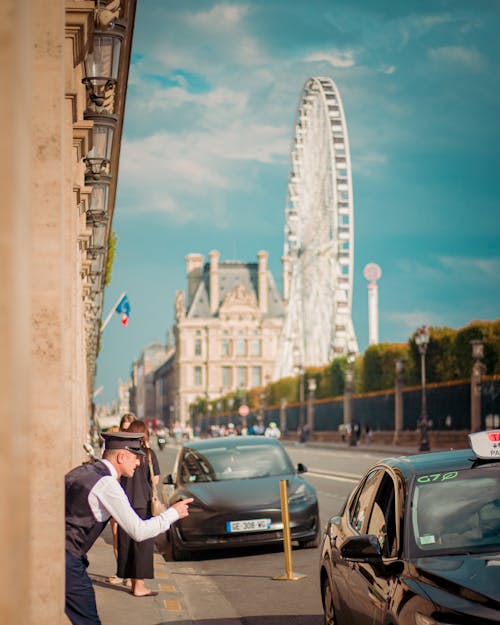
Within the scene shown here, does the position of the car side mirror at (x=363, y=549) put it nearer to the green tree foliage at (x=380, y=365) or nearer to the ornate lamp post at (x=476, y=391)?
the ornate lamp post at (x=476, y=391)

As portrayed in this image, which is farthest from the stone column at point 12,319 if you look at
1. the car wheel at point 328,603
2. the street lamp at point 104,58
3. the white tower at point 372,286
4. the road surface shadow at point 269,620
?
the white tower at point 372,286

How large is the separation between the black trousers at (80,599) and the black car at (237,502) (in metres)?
8.99

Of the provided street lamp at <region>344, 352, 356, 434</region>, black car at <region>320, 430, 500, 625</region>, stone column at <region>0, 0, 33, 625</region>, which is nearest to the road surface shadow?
black car at <region>320, 430, 500, 625</region>

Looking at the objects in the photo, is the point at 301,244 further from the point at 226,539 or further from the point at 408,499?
the point at 408,499

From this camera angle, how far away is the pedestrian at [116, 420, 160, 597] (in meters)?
10.3

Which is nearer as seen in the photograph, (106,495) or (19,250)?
(19,250)

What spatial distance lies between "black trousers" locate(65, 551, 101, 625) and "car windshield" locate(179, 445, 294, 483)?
10.0 m

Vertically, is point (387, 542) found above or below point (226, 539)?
above

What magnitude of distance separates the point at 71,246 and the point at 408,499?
4190mm

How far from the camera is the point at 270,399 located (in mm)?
126688

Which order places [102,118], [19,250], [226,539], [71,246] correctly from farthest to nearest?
[226,539] → [102,118] → [71,246] → [19,250]

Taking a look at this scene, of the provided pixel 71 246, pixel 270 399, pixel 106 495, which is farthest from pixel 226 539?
pixel 270 399

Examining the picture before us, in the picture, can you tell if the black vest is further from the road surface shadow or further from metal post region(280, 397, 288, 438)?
metal post region(280, 397, 288, 438)

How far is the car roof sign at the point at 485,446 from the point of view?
20.1ft
